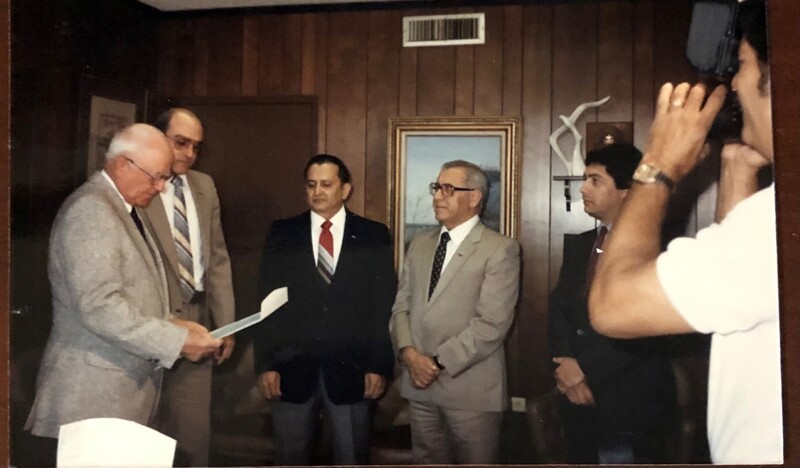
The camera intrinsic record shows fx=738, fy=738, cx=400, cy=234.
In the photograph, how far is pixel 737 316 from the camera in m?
1.33

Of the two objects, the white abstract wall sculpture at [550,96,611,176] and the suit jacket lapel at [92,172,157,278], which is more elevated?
the white abstract wall sculpture at [550,96,611,176]

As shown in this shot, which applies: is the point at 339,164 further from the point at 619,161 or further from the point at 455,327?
the point at 619,161

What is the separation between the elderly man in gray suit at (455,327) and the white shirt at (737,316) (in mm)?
309

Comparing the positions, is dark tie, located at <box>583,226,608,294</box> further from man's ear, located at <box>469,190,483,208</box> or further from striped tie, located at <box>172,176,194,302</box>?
striped tie, located at <box>172,176,194,302</box>

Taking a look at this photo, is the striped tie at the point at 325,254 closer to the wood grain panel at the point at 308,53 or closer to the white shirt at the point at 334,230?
the white shirt at the point at 334,230

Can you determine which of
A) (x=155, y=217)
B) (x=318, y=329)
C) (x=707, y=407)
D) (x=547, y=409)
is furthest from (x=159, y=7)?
(x=707, y=407)

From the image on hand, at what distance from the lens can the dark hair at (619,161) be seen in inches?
53.5

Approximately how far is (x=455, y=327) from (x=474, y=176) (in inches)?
11.1

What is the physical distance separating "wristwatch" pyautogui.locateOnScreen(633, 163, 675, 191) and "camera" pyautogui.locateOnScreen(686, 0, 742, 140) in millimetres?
116

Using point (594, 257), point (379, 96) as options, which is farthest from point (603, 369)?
point (379, 96)

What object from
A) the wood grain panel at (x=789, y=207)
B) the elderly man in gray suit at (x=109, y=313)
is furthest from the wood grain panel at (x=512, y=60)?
the elderly man in gray suit at (x=109, y=313)

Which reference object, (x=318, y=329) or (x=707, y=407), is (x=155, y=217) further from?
(x=707, y=407)

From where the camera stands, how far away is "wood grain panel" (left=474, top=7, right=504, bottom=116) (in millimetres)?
1396

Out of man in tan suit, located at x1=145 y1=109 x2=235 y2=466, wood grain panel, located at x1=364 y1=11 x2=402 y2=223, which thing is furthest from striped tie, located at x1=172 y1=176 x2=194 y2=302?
wood grain panel, located at x1=364 y1=11 x2=402 y2=223
